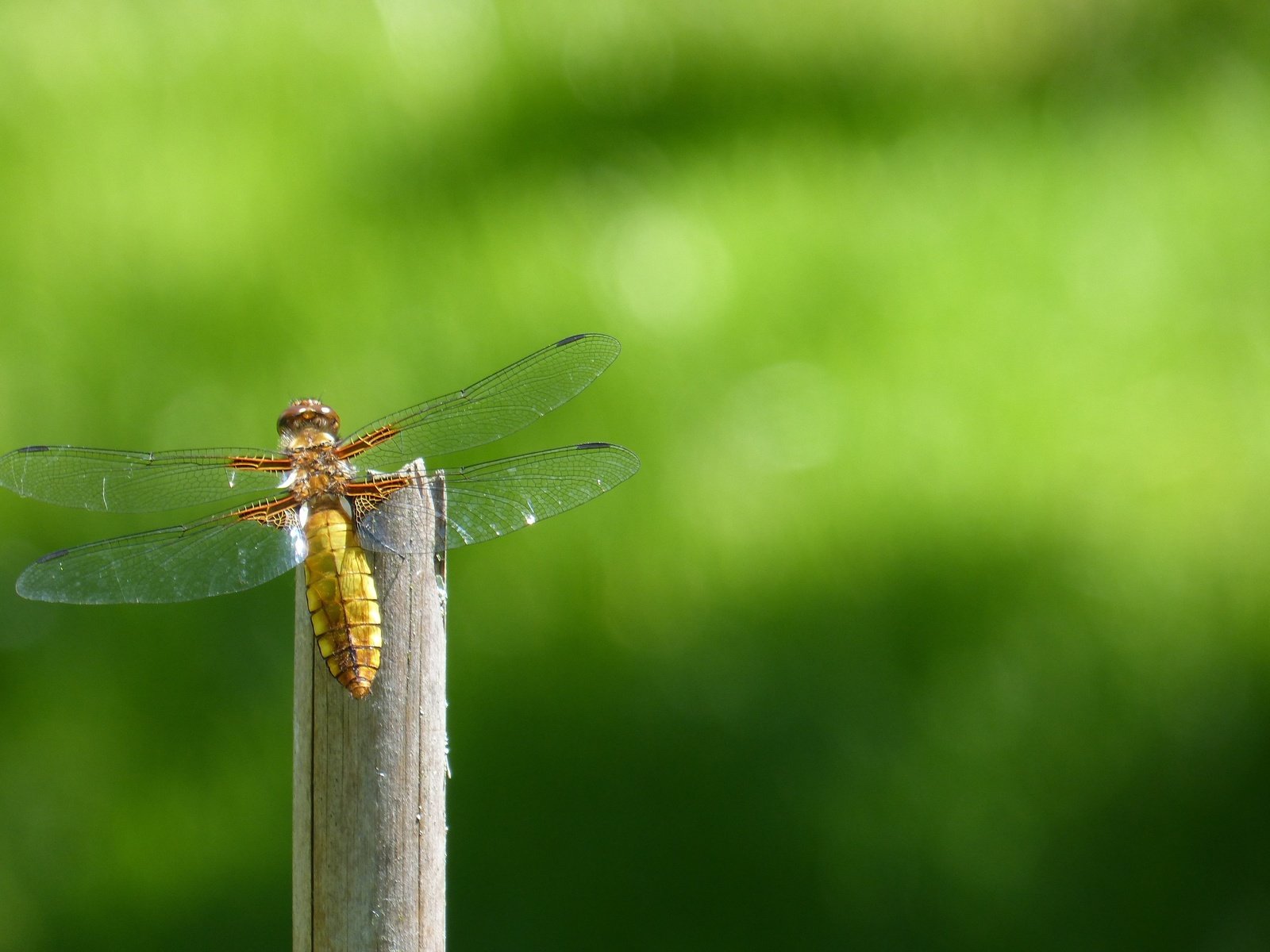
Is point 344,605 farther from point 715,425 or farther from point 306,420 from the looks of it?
point 715,425

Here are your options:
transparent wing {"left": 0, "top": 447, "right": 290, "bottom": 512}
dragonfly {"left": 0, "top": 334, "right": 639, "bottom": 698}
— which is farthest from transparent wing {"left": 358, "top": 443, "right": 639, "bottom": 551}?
transparent wing {"left": 0, "top": 447, "right": 290, "bottom": 512}

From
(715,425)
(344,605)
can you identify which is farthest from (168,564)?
(715,425)

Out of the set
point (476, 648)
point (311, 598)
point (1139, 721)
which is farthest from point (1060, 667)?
point (311, 598)

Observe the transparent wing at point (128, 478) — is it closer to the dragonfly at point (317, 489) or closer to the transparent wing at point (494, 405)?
the dragonfly at point (317, 489)

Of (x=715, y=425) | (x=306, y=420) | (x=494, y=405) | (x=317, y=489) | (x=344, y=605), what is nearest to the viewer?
(x=344, y=605)

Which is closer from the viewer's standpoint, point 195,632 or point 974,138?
point 195,632

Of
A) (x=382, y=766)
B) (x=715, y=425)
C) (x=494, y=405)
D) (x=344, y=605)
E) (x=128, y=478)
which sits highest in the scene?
(x=715, y=425)

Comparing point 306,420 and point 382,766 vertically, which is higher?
point 306,420

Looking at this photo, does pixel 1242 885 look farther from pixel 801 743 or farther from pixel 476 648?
pixel 476 648
